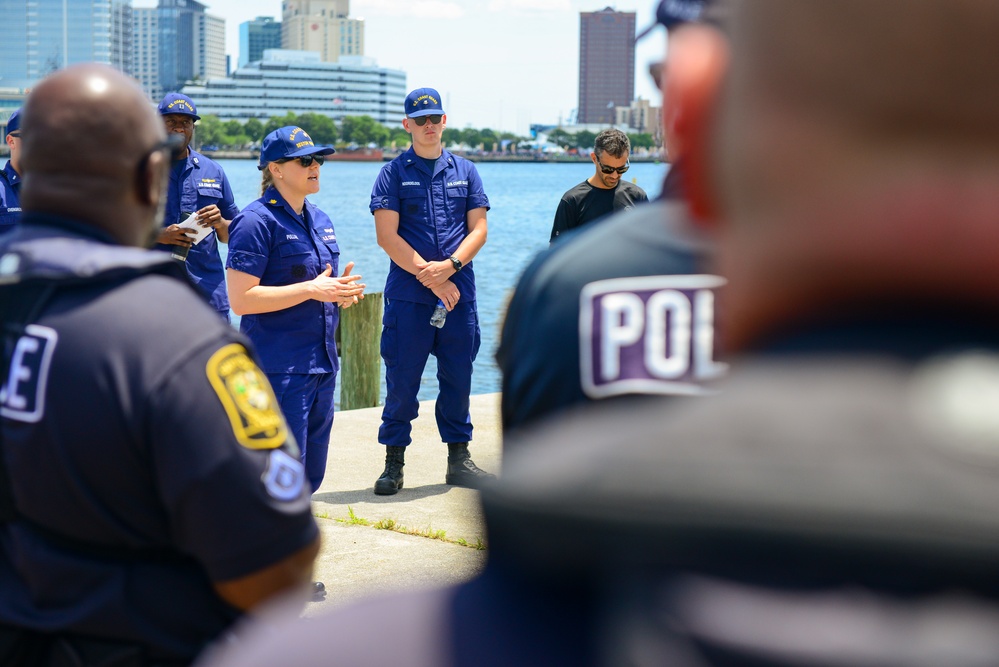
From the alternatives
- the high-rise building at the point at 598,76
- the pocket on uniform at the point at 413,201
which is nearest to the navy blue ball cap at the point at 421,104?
the pocket on uniform at the point at 413,201

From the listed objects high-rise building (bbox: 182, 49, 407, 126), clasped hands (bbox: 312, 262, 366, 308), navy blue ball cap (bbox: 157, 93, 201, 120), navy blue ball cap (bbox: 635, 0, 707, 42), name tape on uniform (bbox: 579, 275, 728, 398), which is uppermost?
high-rise building (bbox: 182, 49, 407, 126)

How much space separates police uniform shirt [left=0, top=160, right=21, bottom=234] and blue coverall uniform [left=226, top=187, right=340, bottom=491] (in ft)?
8.50

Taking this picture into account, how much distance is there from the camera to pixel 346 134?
140750 mm

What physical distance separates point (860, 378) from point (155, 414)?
1597mm

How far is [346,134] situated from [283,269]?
457 feet

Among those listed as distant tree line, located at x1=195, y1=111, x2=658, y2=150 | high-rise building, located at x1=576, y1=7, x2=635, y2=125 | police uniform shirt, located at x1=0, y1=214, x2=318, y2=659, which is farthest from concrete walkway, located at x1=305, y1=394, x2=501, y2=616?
high-rise building, located at x1=576, y1=7, x2=635, y2=125

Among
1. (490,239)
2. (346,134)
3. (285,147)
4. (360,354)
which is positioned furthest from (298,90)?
(285,147)

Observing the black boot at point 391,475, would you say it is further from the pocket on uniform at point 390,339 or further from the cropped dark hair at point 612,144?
the cropped dark hair at point 612,144

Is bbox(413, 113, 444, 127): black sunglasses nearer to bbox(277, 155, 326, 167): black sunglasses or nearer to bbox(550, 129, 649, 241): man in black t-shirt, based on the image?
bbox(550, 129, 649, 241): man in black t-shirt

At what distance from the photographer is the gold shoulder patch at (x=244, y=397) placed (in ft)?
6.35

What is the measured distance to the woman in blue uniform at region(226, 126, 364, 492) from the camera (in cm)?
525

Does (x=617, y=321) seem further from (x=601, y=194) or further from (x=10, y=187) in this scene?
(x=10, y=187)

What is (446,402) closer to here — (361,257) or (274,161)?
(274,161)

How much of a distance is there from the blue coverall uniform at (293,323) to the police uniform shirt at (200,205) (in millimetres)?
1485
